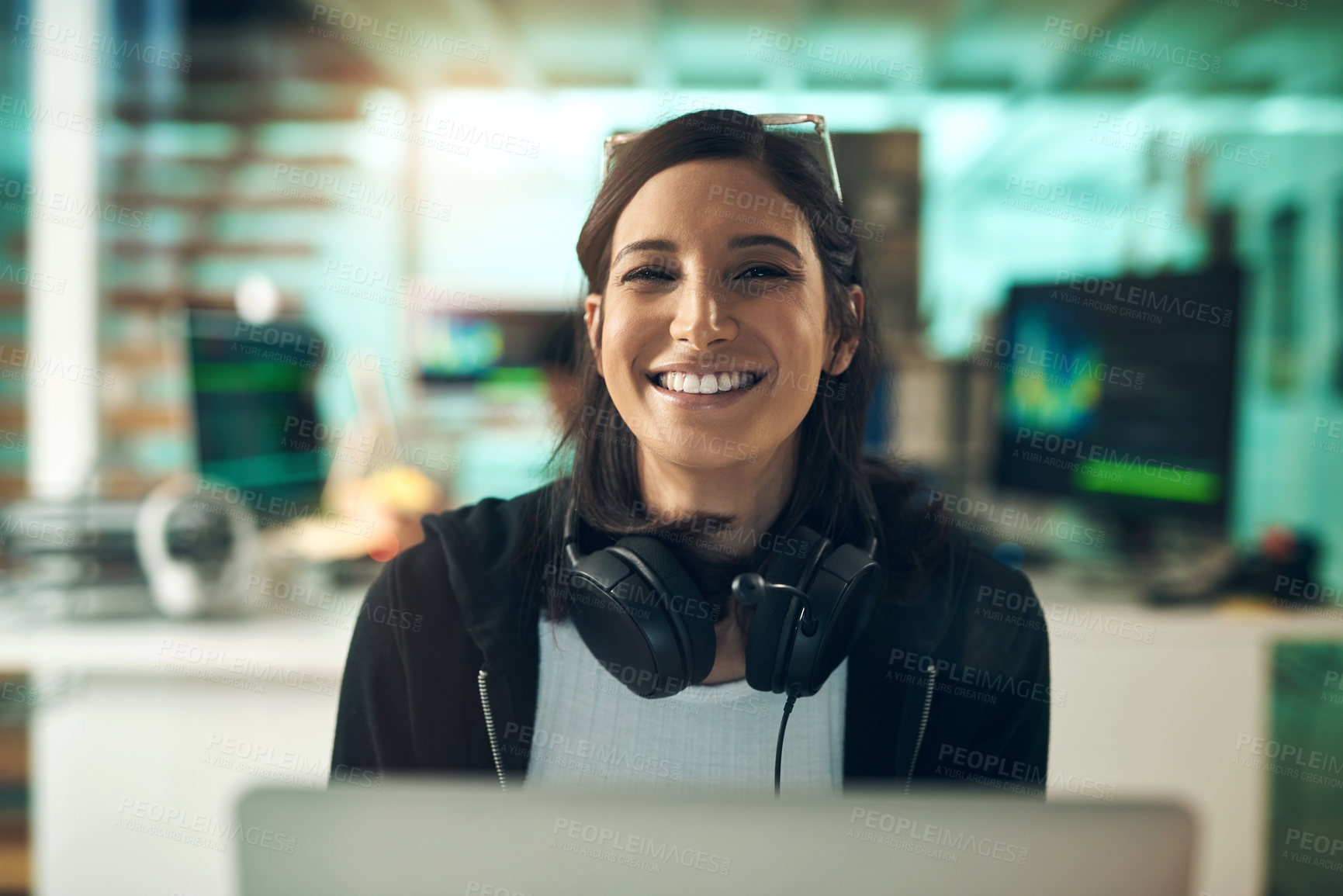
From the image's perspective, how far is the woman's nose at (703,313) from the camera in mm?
753

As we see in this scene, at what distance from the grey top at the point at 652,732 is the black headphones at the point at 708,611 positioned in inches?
3.0

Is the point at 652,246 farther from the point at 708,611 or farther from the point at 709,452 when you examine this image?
the point at 708,611

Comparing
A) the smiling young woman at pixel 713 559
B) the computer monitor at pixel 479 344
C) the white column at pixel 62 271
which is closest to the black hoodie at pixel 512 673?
the smiling young woman at pixel 713 559

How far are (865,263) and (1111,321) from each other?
1.43 metres

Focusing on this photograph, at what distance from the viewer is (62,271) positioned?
7.39ft

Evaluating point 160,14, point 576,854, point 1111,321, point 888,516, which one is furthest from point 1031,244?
point 576,854

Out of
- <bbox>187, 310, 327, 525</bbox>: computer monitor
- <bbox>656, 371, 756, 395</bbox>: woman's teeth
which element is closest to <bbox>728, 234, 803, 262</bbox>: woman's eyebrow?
<bbox>656, 371, 756, 395</bbox>: woman's teeth

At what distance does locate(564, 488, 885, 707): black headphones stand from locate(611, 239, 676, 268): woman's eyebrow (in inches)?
10.4

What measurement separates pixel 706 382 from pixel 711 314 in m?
0.06

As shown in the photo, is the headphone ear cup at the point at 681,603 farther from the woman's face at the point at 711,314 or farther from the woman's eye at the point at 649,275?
the woman's eye at the point at 649,275

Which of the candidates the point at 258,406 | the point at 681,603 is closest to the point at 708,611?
the point at 681,603

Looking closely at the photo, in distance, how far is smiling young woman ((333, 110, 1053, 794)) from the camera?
0.77m

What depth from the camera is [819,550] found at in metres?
0.76

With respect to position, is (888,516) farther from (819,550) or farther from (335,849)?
(335,849)
